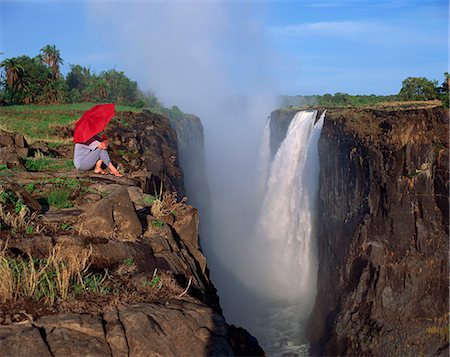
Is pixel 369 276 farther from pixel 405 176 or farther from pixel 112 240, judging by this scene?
pixel 112 240

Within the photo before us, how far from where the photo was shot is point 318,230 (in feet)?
88.1

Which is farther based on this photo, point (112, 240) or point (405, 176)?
point (405, 176)

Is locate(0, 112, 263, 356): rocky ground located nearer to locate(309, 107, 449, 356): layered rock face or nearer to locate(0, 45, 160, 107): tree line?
locate(309, 107, 449, 356): layered rock face

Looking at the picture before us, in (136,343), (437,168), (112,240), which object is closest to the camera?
(136,343)

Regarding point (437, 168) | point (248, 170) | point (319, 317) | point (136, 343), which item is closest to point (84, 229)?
point (136, 343)

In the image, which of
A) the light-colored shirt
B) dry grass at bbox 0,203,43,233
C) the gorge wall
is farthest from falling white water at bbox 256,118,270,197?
dry grass at bbox 0,203,43,233

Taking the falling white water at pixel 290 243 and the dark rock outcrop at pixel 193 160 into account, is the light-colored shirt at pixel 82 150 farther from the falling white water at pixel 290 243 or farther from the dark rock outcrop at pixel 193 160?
the dark rock outcrop at pixel 193 160

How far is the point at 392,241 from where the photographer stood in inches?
754

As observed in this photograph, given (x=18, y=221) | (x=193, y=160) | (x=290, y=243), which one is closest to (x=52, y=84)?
(x=193, y=160)

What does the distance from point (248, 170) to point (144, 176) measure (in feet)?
159

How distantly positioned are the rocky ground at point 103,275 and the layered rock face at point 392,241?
1305 centimetres

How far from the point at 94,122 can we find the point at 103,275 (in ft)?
16.6

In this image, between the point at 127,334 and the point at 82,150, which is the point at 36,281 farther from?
the point at 82,150

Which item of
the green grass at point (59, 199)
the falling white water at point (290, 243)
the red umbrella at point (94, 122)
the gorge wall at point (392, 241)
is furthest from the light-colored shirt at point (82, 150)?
the falling white water at point (290, 243)
